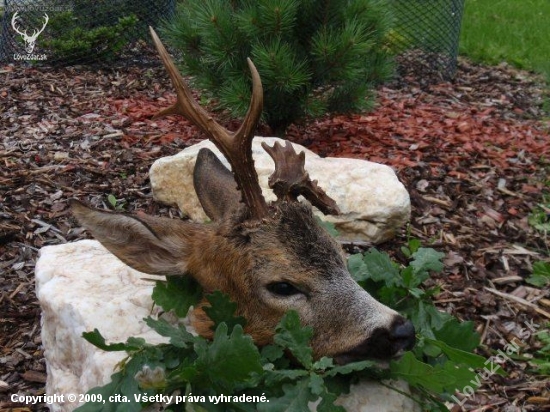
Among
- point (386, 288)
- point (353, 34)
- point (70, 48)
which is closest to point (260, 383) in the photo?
point (386, 288)

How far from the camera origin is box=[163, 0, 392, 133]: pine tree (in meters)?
5.30

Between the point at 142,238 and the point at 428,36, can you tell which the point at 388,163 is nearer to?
the point at 142,238

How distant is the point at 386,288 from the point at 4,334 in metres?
2.03

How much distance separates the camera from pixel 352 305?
269 centimetres

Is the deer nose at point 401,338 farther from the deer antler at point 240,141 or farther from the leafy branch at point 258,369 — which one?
the deer antler at point 240,141

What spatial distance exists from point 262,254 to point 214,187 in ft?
2.36

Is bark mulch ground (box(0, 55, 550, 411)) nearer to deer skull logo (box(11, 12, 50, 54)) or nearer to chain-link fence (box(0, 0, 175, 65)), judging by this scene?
chain-link fence (box(0, 0, 175, 65))

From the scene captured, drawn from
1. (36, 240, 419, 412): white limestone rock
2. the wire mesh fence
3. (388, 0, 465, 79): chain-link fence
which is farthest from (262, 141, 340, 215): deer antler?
(388, 0, 465, 79): chain-link fence

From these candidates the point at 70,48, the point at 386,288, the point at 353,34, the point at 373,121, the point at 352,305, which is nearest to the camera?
the point at 352,305

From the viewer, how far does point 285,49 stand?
209 inches

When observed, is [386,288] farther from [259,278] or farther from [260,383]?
[260,383]

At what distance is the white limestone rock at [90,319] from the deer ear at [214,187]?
0.44 m

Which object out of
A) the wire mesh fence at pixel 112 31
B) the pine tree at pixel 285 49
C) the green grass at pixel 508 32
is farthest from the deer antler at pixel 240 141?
the green grass at pixel 508 32

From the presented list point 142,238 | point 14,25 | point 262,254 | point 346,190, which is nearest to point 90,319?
point 142,238
